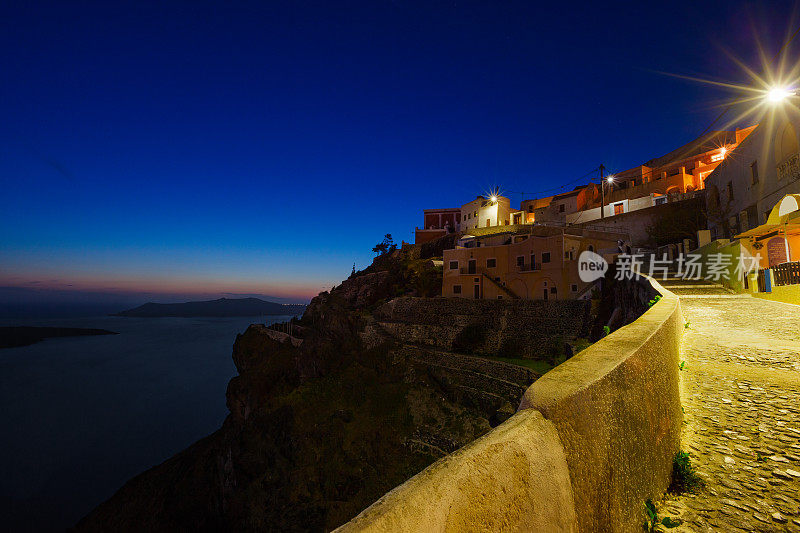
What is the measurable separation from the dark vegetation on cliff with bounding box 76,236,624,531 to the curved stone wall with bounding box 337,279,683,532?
53.7ft

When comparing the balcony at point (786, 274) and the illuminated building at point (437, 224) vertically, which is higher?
the illuminated building at point (437, 224)

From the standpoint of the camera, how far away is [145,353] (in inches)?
4998

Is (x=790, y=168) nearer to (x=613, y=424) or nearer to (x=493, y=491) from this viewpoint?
(x=613, y=424)

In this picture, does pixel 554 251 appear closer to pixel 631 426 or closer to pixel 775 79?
pixel 775 79

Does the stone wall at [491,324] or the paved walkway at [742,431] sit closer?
the paved walkway at [742,431]

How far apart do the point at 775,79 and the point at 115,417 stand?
101002 mm

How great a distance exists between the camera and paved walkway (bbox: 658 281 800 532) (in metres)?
2.37

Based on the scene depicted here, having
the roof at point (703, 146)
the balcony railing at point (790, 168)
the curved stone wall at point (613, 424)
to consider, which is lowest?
the curved stone wall at point (613, 424)

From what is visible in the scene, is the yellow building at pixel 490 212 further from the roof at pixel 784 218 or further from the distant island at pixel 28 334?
the distant island at pixel 28 334

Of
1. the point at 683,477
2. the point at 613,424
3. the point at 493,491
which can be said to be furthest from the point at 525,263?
the point at 493,491

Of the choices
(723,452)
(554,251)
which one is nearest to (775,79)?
(554,251)

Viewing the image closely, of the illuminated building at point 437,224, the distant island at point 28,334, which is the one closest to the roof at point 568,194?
the illuminated building at point 437,224

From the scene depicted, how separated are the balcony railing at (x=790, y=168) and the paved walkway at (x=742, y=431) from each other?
1253 cm

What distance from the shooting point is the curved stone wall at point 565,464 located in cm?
109
